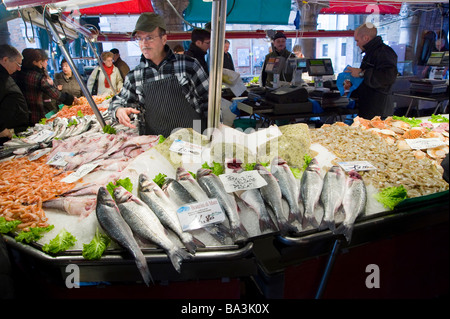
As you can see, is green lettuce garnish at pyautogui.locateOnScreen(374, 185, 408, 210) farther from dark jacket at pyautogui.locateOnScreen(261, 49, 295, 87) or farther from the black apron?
dark jacket at pyautogui.locateOnScreen(261, 49, 295, 87)

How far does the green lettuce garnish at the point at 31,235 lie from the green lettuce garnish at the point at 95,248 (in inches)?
13.9

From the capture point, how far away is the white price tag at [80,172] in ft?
7.19

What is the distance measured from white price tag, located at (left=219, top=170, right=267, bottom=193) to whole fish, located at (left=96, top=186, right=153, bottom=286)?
62 cm

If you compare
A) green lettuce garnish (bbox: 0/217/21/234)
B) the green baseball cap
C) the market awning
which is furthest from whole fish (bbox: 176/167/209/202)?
the market awning

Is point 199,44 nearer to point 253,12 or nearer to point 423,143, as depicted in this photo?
point 423,143

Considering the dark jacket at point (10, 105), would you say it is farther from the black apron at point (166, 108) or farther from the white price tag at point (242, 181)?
the white price tag at point (242, 181)

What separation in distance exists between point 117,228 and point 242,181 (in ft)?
2.58

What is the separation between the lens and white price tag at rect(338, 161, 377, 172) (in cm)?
211

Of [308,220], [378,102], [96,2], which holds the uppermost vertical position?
[96,2]

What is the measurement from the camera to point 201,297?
162 centimetres

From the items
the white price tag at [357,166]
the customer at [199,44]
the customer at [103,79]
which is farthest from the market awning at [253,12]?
the white price tag at [357,166]

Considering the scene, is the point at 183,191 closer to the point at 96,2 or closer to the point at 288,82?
the point at 96,2
